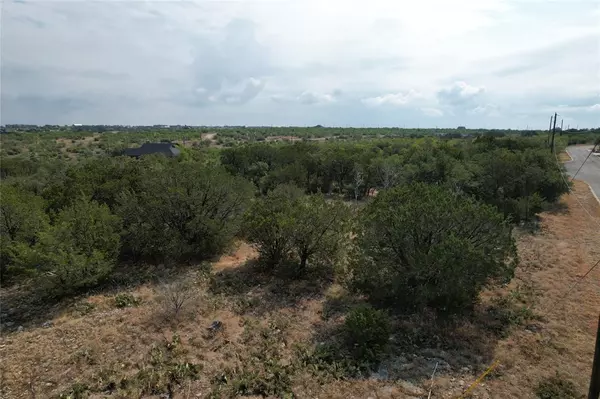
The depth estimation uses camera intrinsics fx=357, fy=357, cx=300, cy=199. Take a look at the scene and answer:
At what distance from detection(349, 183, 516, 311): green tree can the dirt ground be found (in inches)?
40.6

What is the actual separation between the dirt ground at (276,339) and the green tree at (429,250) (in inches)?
40.6

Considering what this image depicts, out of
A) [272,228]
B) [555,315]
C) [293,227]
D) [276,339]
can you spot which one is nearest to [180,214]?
[272,228]

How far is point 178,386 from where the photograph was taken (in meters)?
7.16

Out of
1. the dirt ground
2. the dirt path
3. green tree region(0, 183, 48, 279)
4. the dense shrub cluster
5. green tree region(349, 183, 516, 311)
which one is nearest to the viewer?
the dirt ground

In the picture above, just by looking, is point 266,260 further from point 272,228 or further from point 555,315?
point 555,315

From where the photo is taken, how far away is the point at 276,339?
345 inches

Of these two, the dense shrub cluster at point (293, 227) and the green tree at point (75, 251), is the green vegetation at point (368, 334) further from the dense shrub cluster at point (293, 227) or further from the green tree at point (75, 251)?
the green tree at point (75, 251)

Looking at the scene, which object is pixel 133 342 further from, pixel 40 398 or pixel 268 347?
pixel 268 347

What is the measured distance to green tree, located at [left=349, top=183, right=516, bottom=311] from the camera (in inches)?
329

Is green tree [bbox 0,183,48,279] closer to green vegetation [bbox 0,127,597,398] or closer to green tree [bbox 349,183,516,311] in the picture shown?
green vegetation [bbox 0,127,597,398]

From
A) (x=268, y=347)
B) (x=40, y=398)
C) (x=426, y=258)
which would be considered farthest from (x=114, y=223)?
(x=426, y=258)

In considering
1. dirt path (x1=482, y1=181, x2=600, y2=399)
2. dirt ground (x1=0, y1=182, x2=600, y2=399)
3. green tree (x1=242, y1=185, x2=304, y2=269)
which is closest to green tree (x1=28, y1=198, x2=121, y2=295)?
dirt ground (x1=0, y1=182, x2=600, y2=399)

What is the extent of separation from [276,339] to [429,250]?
172 inches

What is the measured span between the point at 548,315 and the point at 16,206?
1760 centimetres
